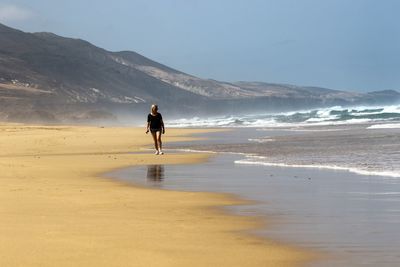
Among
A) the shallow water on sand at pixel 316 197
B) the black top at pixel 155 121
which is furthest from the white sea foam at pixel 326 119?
the shallow water on sand at pixel 316 197

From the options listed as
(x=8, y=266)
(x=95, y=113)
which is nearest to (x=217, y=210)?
(x=8, y=266)

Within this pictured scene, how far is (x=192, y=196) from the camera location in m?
10.2

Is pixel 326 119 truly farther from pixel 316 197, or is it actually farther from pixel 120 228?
pixel 120 228

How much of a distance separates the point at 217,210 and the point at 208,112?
439ft

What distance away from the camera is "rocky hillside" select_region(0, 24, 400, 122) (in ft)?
266

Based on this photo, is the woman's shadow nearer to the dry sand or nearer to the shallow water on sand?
the shallow water on sand

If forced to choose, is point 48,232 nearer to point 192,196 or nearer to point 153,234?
point 153,234

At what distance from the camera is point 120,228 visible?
23.4 ft

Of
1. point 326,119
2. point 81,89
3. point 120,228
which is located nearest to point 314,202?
point 120,228

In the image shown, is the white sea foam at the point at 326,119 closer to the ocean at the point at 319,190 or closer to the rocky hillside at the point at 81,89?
the rocky hillside at the point at 81,89

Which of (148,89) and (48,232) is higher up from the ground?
(148,89)

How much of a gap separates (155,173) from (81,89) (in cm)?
10974

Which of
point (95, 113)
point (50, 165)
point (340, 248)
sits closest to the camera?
point (340, 248)

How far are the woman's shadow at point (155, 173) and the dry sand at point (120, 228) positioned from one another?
1.21m
